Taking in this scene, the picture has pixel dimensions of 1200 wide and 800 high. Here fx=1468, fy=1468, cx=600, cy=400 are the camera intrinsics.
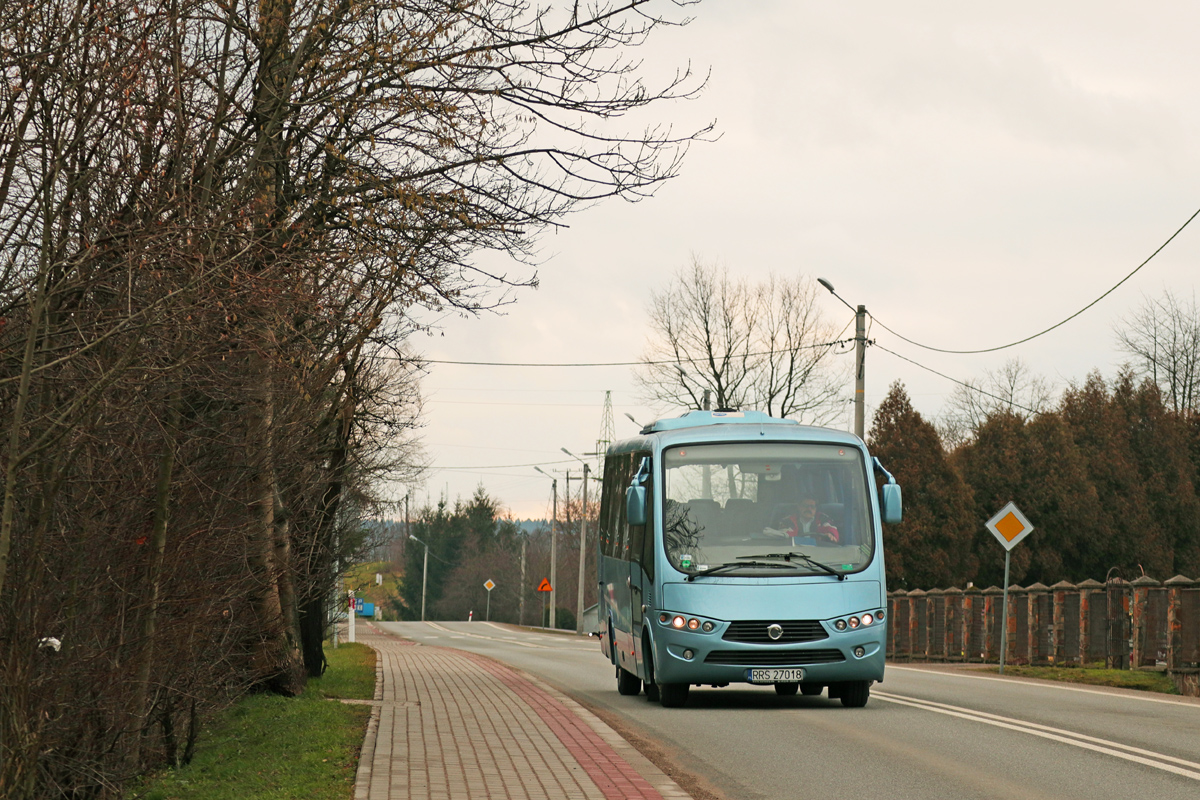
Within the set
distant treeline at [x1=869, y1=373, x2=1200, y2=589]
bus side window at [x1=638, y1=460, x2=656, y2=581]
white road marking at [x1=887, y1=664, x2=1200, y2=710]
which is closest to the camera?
bus side window at [x1=638, y1=460, x2=656, y2=581]

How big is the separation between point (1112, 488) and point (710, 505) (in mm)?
49768

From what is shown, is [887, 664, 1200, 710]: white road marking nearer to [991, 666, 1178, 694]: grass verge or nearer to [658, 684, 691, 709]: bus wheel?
[991, 666, 1178, 694]: grass verge

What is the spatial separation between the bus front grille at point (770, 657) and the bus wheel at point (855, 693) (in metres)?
0.99

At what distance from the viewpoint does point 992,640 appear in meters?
29.0

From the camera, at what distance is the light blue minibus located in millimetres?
14438

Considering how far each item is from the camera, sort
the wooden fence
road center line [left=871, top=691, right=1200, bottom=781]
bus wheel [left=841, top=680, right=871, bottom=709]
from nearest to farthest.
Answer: road center line [left=871, top=691, right=1200, bottom=781] < bus wheel [left=841, top=680, right=871, bottom=709] < the wooden fence

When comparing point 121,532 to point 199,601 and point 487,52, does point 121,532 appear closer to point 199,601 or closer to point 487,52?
point 199,601

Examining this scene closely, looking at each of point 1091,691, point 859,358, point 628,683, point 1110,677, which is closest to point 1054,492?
point 859,358

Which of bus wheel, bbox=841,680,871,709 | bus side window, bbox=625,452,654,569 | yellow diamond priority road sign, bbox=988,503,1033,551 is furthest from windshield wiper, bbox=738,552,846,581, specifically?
yellow diamond priority road sign, bbox=988,503,1033,551

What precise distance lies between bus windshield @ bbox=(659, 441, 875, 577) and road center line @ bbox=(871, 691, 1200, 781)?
182 centimetres

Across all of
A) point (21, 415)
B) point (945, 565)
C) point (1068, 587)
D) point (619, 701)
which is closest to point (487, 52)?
point (21, 415)

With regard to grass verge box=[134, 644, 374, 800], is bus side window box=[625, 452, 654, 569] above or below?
above

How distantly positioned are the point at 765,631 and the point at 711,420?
12.1 ft

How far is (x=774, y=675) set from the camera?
47.4 feet
